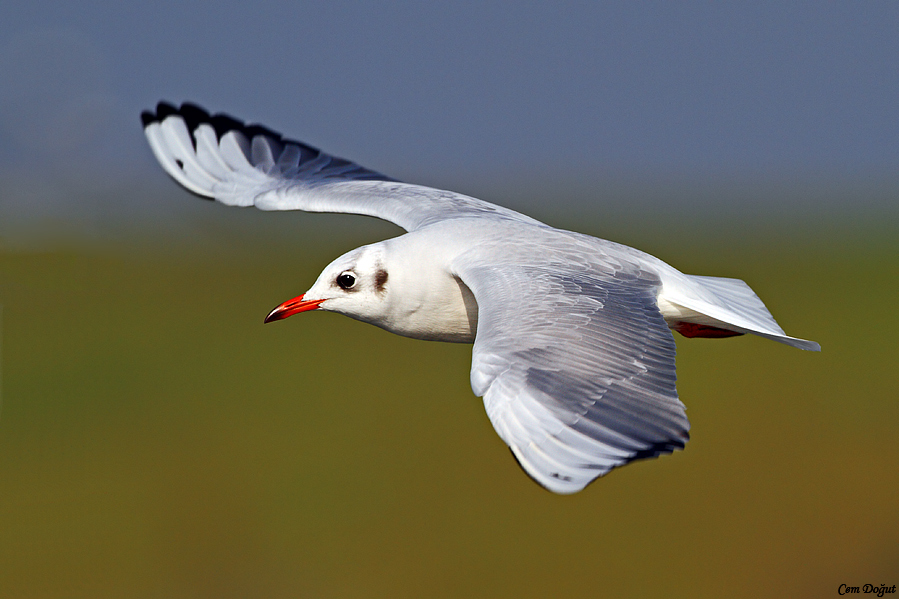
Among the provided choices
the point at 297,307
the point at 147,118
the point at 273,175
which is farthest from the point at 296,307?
the point at 147,118

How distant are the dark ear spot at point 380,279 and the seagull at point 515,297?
0.02 metres

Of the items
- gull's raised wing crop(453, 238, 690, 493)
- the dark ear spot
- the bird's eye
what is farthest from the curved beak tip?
gull's raised wing crop(453, 238, 690, 493)

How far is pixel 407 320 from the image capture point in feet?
13.5

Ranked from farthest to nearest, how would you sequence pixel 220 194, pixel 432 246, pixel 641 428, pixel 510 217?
pixel 220 194, pixel 510 217, pixel 432 246, pixel 641 428

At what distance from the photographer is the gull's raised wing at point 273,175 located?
16.2ft

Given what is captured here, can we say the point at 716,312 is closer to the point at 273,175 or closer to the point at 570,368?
the point at 570,368

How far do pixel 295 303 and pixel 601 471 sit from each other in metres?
2.10

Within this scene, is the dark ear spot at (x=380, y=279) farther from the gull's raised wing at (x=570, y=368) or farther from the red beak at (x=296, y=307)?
the gull's raised wing at (x=570, y=368)

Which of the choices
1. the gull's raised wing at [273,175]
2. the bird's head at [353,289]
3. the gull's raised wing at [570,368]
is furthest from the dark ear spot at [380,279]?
the gull's raised wing at [273,175]

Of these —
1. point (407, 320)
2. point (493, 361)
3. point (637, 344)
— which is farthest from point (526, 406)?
point (407, 320)

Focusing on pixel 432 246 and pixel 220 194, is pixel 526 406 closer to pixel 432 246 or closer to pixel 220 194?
pixel 432 246

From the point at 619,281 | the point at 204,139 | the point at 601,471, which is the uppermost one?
the point at 204,139

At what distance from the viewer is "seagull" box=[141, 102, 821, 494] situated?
2.75m

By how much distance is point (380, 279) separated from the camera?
4.07m
